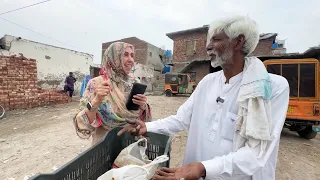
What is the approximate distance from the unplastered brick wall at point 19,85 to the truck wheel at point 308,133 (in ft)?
32.3

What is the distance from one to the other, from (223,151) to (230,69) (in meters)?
0.56

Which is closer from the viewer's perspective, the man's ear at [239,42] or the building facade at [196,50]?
the man's ear at [239,42]

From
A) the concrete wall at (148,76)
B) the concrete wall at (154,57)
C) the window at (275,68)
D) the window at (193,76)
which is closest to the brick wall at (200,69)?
the window at (193,76)

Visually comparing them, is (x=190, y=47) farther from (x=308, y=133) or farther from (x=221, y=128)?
(x=221, y=128)

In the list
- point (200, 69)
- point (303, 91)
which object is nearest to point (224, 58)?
point (303, 91)

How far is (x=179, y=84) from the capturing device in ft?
58.4

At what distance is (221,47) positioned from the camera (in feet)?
4.31

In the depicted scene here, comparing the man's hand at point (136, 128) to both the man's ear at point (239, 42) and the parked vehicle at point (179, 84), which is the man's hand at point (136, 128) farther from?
the parked vehicle at point (179, 84)

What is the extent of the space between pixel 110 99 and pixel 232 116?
3.30ft

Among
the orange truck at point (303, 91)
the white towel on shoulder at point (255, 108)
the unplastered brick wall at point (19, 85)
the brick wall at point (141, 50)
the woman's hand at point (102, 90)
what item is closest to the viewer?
the white towel on shoulder at point (255, 108)

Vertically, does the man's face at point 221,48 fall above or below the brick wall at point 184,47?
below

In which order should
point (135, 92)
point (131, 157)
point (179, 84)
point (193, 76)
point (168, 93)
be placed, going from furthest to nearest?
point (193, 76)
point (168, 93)
point (179, 84)
point (135, 92)
point (131, 157)

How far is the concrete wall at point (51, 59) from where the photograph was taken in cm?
1040

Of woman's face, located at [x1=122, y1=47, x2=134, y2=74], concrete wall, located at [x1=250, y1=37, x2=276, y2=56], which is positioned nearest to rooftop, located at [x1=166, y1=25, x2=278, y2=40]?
concrete wall, located at [x1=250, y1=37, x2=276, y2=56]
